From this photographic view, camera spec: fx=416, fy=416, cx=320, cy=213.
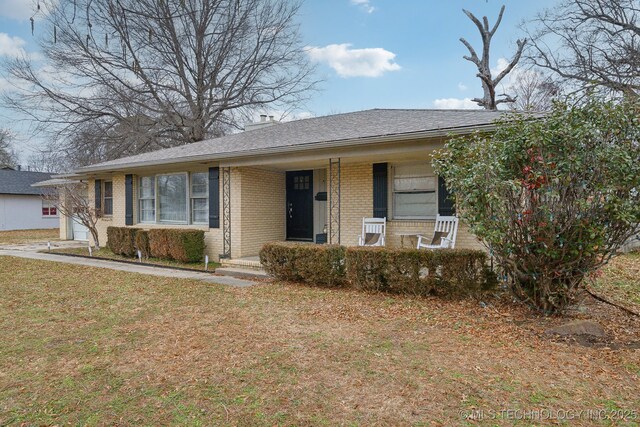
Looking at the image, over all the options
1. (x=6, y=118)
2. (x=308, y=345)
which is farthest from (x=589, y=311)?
(x=6, y=118)

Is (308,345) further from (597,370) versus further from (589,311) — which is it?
(589,311)

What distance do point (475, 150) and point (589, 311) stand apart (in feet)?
8.92

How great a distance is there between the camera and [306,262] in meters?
7.45

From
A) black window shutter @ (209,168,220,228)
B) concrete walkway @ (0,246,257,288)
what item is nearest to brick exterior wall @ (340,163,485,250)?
concrete walkway @ (0,246,257,288)

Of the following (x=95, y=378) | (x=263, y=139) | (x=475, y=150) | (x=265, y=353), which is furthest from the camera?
(x=263, y=139)

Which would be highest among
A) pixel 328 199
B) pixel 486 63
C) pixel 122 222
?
pixel 486 63

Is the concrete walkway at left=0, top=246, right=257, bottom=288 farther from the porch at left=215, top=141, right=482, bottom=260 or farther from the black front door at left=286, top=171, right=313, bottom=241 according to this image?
the black front door at left=286, top=171, right=313, bottom=241

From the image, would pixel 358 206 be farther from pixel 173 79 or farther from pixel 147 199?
pixel 173 79

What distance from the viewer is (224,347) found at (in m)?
4.35

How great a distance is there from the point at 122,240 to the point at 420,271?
30.0ft

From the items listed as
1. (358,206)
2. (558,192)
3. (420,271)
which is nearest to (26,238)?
(358,206)

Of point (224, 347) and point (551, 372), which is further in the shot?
point (224, 347)

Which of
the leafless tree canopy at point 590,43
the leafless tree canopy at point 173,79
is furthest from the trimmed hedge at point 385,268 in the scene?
the leafless tree canopy at point 173,79

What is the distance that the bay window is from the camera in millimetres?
11422
